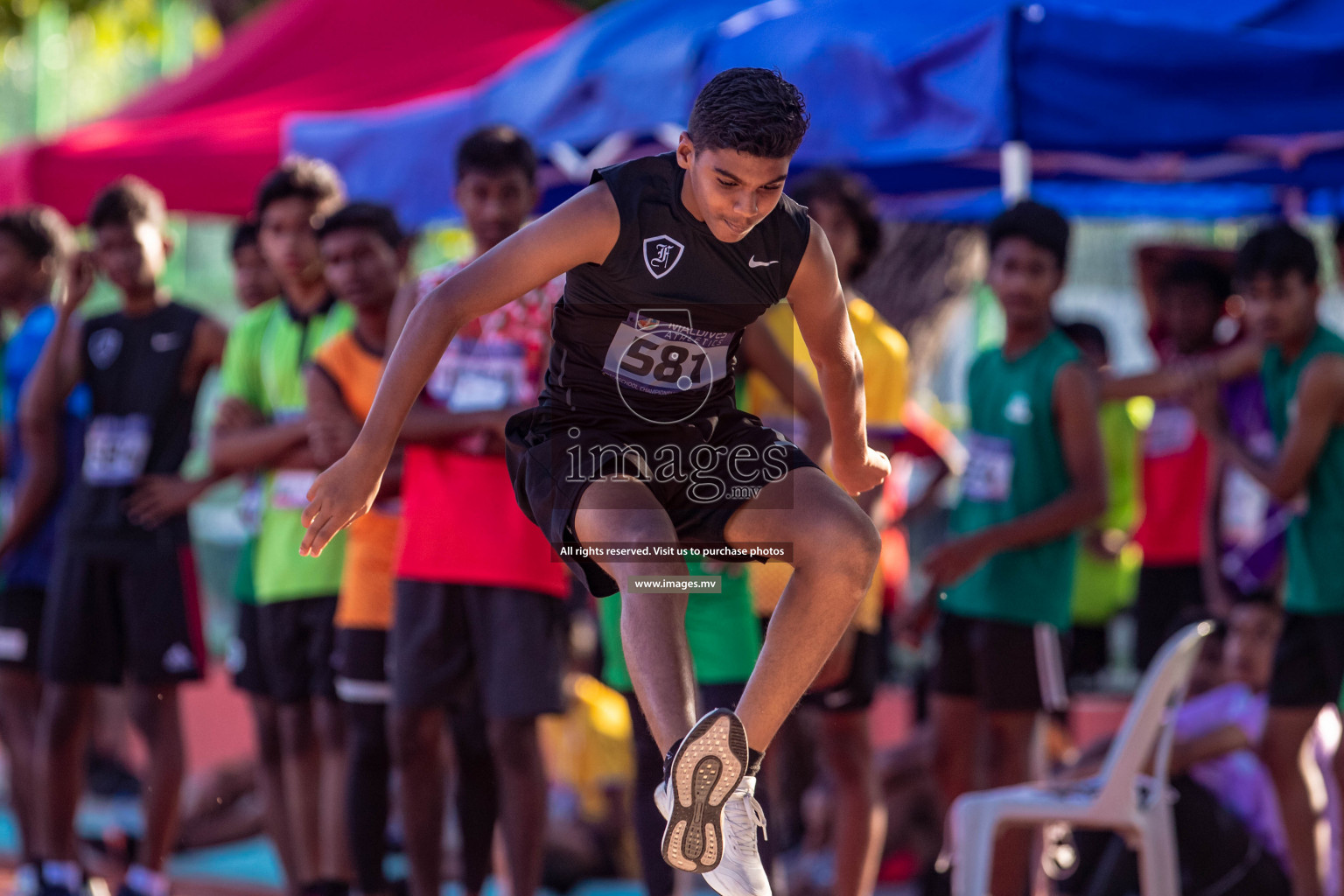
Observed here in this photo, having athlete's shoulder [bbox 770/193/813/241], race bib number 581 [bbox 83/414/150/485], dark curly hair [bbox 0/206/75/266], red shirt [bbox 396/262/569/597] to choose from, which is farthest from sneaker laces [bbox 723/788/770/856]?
dark curly hair [bbox 0/206/75/266]

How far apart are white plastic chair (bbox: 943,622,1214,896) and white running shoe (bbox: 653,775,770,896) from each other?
1672 mm

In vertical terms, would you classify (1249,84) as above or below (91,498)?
above

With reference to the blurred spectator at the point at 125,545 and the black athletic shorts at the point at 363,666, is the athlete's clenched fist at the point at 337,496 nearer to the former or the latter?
the black athletic shorts at the point at 363,666

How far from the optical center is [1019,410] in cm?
493

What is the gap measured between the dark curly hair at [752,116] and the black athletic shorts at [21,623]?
3977mm

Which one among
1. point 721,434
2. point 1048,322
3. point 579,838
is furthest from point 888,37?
point 579,838

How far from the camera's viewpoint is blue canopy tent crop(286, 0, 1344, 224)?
4883mm

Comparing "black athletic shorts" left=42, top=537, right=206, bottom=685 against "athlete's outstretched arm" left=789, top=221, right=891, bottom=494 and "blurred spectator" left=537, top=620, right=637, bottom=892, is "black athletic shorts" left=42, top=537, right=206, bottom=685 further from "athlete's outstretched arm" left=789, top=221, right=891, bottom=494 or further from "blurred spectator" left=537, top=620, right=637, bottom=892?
"athlete's outstretched arm" left=789, top=221, right=891, bottom=494

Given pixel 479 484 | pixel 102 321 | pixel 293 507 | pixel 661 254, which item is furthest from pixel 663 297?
pixel 102 321

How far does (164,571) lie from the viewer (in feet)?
18.2

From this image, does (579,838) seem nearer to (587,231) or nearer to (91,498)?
(91,498)

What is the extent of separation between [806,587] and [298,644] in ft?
8.57

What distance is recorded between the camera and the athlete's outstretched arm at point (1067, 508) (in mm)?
4727

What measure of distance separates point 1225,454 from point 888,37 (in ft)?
5.47
